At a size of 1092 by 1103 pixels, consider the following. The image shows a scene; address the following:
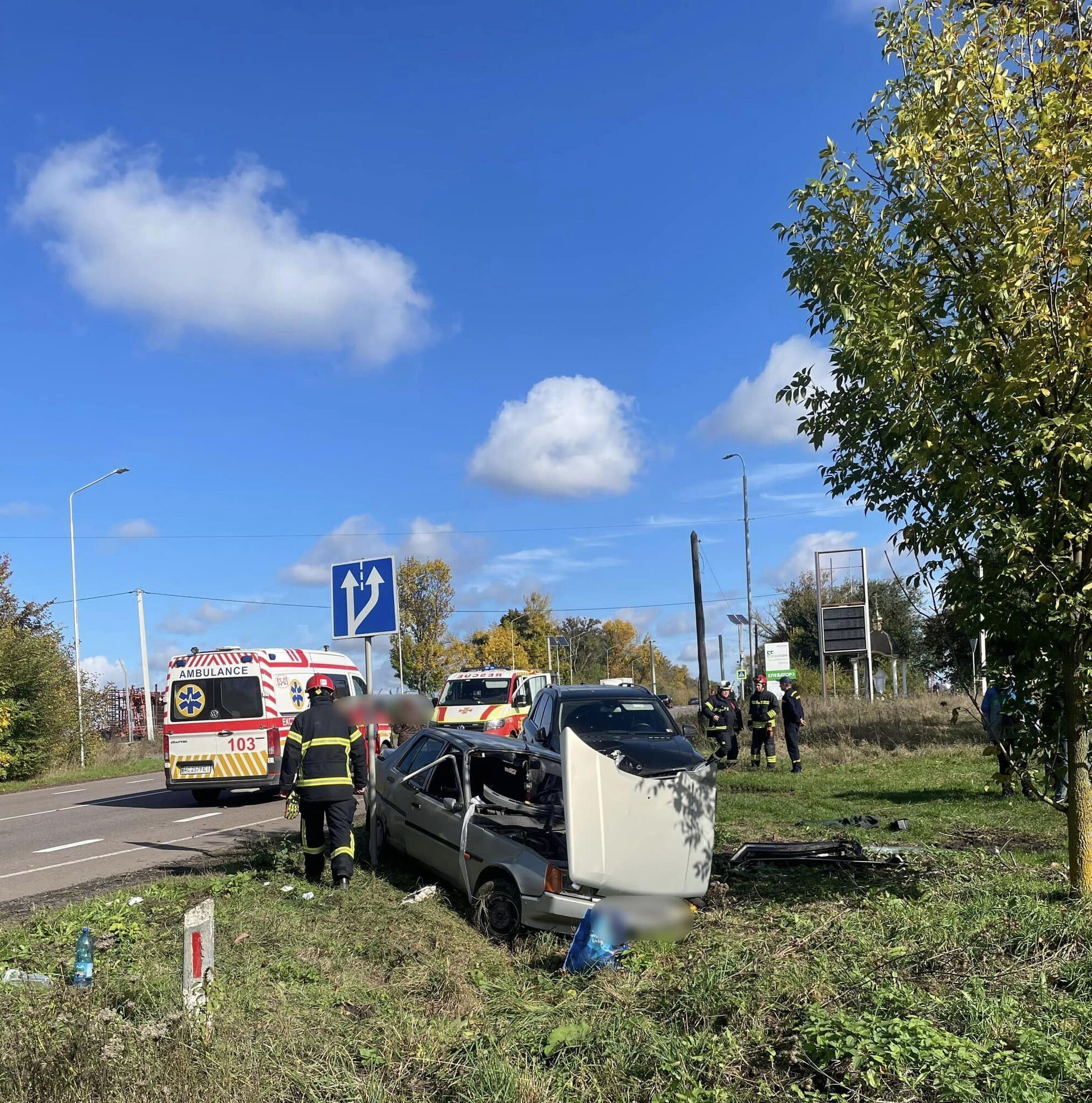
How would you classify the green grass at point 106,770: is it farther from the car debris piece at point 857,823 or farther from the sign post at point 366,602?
the car debris piece at point 857,823

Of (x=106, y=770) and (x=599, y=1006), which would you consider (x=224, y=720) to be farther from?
(x=106, y=770)

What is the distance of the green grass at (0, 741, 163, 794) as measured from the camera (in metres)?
24.6

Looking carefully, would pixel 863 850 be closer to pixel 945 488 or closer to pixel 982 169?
pixel 945 488

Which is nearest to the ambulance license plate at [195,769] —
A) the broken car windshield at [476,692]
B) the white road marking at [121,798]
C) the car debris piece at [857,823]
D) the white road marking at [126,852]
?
the white road marking at [126,852]

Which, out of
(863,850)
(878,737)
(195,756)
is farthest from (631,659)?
(863,850)

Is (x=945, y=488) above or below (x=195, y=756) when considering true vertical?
above

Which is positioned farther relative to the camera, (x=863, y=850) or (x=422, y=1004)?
(x=863, y=850)

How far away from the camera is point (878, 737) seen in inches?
864

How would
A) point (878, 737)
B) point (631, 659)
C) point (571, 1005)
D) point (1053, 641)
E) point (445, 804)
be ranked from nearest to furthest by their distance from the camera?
point (571, 1005), point (1053, 641), point (445, 804), point (878, 737), point (631, 659)

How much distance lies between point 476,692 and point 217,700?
7.02 m

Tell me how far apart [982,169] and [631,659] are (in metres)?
97.6

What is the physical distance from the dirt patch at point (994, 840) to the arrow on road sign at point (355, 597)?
607 centimetres

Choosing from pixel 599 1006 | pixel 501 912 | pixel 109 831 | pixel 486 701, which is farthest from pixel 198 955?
pixel 486 701

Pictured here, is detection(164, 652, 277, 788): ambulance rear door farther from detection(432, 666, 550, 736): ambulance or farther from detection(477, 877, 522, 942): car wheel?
detection(477, 877, 522, 942): car wheel
